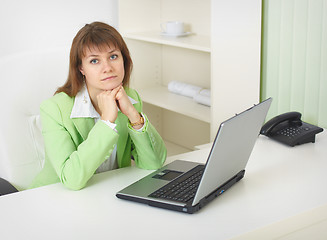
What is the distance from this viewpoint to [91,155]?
1.57 m

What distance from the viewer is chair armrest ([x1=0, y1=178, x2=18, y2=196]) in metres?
1.75

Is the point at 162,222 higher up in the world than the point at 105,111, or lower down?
lower down

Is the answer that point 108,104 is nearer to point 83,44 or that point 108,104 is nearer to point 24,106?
point 83,44

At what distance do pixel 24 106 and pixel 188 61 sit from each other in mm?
1440

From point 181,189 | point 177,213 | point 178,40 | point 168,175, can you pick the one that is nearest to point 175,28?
point 178,40

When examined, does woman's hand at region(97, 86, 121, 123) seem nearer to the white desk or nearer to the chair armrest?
the white desk

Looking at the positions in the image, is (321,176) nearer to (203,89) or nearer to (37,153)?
(37,153)

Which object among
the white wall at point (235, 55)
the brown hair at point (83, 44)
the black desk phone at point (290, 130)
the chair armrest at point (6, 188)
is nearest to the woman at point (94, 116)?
the brown hair at point (83, 44)

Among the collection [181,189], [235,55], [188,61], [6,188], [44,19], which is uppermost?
[44,19]

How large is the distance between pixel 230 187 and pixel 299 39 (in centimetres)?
80

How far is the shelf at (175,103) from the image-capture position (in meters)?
2.67

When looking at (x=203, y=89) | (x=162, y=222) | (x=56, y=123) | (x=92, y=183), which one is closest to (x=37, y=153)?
(x=56, y=123)

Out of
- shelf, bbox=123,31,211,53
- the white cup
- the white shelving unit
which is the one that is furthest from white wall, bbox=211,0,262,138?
the white cup

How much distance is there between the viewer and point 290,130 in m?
1.93
